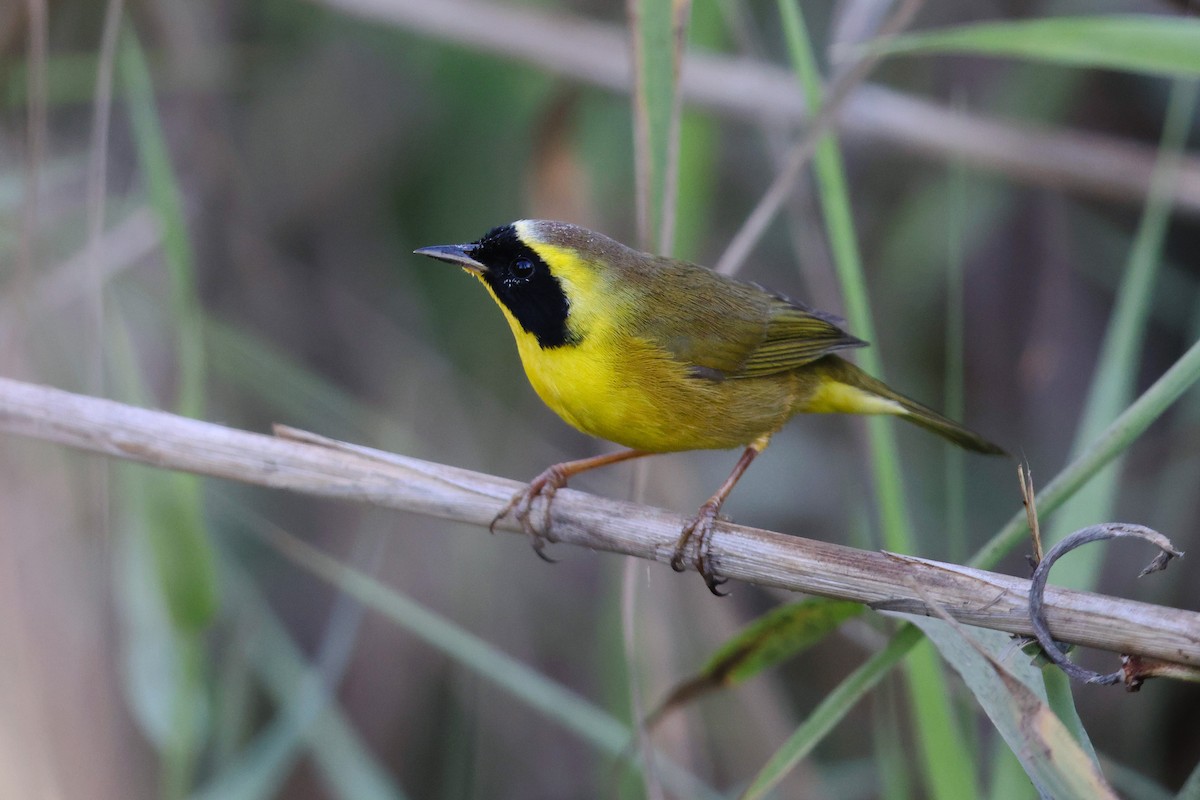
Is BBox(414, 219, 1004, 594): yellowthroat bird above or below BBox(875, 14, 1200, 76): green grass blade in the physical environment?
below

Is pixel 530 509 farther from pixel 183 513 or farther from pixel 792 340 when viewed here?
pixel 792 340

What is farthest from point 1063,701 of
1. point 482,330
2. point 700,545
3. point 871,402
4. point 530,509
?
point 482,330

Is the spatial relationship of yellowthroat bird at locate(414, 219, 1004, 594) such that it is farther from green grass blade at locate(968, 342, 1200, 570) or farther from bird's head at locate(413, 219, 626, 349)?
green grass blade at locate(968, 342, 1200, 570)

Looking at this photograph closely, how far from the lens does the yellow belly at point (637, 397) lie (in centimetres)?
266

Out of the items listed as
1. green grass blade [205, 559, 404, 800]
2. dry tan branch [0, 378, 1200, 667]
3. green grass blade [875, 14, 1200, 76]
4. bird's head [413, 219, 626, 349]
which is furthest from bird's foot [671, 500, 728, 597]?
green grass blade [205, 559, 404, 800]

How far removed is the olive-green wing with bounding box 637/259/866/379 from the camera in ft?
9.64

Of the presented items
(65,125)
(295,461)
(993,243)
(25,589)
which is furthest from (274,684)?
(993,243)

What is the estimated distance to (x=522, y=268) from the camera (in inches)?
110

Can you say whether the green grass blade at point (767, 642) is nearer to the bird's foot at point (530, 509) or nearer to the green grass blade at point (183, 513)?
the bird's foot at point (530, 509)

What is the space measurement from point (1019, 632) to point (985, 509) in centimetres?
303

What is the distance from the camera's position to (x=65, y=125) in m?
4.61

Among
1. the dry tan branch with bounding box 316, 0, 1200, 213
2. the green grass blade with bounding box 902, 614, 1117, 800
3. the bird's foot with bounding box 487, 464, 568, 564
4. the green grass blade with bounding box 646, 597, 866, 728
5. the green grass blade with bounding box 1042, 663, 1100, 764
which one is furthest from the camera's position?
the dry tan branch with bounding box 316, 0, 1200, 213

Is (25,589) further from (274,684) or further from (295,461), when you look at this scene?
(295,461)

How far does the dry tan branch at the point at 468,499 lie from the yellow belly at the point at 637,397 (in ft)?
0.94
